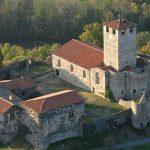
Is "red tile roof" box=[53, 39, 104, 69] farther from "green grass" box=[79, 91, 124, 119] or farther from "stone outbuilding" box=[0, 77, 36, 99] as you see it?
"stone outbuilding" box=[0, 77, 36, 99]

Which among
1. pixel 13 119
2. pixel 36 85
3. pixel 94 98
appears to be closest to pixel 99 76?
pixel 94 98

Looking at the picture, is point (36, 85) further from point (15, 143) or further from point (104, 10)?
point (104, 10)

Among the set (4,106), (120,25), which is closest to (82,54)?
(120,25)

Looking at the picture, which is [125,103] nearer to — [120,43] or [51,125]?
[120,43]

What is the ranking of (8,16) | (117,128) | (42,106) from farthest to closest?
(8,16), (117,128), (42,106)

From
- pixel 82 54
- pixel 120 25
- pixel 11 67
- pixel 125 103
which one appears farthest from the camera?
pixel 11 67
